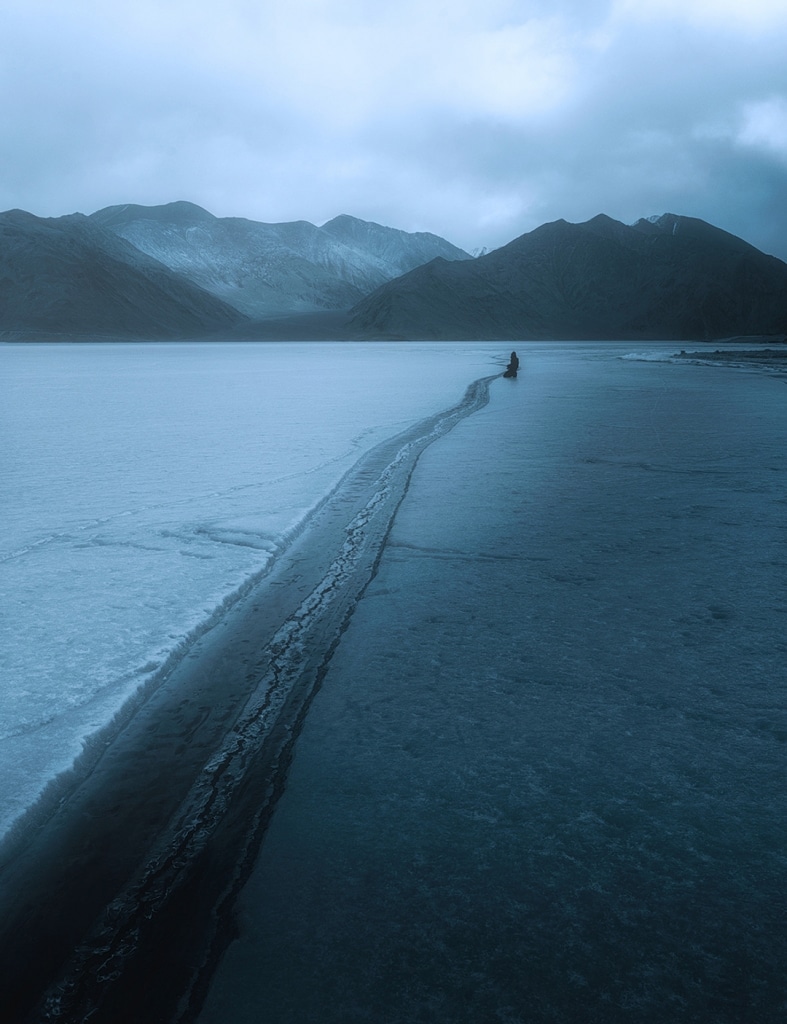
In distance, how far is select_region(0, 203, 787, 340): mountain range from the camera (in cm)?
13775

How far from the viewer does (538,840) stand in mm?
1954

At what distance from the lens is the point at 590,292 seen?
177 meters

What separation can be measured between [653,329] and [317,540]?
169 metres

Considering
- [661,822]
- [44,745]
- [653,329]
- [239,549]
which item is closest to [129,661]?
[44,745]

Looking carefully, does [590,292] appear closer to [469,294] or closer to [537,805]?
[469,294]

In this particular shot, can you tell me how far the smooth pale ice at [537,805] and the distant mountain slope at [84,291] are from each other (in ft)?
432

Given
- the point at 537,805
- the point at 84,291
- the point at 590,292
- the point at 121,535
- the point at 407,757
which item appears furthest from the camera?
the point at 590,292

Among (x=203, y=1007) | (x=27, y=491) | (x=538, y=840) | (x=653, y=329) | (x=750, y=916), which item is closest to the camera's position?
(x=203, y=1007)

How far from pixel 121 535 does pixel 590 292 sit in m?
183

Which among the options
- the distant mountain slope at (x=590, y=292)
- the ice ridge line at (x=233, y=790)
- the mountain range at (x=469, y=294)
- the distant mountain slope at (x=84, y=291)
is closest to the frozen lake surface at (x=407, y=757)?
the ice ridge line at (x=233, y=790)

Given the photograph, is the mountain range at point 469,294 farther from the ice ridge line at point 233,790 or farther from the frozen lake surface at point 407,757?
the ice ridge line at point 233,790

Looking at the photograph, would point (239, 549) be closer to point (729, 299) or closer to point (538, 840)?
point (538, 840)

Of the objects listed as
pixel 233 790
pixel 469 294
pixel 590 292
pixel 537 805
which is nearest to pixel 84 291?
pixel 469 294

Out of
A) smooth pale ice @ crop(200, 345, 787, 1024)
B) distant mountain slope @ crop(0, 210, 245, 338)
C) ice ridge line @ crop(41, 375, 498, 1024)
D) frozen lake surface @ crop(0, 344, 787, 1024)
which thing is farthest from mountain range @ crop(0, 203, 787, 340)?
smooth pale ice @ crop(200, 345, 787, 1024)
